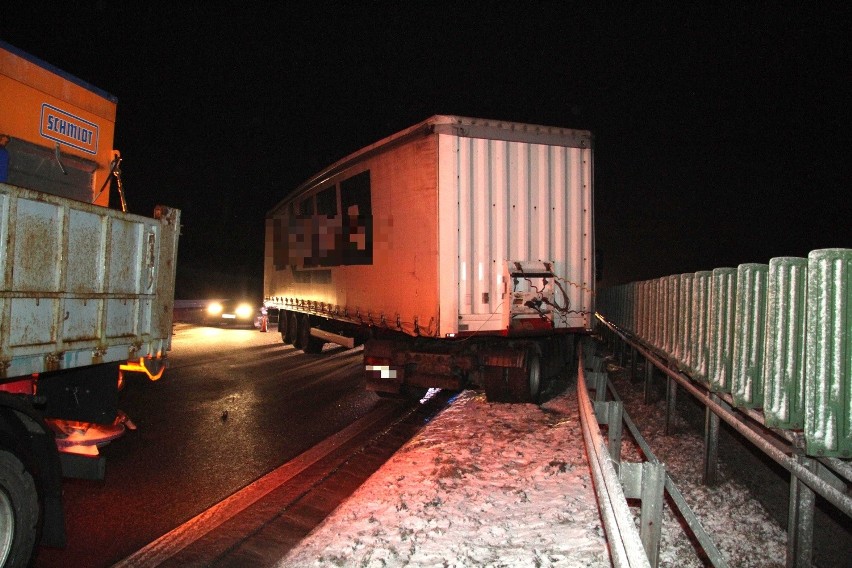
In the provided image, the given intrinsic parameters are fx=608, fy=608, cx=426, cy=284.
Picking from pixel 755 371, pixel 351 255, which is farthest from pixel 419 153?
pixel 755 371

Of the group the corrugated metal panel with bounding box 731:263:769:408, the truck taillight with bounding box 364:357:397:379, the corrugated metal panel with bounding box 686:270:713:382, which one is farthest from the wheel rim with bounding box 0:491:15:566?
the truck taillight with bounding box 364:357:397:379

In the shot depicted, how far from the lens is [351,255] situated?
11023mm

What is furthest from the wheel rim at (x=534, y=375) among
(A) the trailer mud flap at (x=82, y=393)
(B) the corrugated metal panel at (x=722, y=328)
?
(A) the trailer mud flap at (x=82, y=393)

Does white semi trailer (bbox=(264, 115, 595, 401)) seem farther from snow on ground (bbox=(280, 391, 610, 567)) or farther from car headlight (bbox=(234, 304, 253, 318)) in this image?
car headlight (bbox=(234, 304, 253, 318))

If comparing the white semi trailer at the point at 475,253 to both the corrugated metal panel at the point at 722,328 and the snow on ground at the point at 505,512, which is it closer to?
the snow on ground at the point at 505,512

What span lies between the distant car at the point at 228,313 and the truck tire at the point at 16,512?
2153 centimetres

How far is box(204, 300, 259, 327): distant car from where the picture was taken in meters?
24.3

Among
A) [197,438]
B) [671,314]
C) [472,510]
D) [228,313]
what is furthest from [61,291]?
[228,313]

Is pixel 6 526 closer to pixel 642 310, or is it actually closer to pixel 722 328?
pixel 722 328

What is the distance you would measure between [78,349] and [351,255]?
7138 mm

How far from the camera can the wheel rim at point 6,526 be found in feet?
11.0

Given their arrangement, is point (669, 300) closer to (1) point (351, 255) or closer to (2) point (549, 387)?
(2) point (549, 387)

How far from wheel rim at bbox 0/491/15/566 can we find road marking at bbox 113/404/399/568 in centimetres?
80

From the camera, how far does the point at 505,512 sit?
4.70 m
